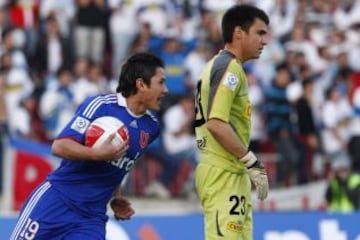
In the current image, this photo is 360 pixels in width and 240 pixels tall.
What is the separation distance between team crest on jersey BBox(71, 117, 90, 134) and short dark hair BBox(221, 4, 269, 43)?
1.36m

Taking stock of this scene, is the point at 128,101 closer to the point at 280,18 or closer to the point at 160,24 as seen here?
the point at 160,24

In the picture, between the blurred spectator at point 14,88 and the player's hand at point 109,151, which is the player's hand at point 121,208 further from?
the blurred spectator at point 14,88

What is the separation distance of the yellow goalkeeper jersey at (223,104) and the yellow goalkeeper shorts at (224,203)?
8 centimetres

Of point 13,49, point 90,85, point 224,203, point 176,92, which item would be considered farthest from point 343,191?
point 224,203

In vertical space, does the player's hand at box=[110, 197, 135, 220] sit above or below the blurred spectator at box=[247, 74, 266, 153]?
below

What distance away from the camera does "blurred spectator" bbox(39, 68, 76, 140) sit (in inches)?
648

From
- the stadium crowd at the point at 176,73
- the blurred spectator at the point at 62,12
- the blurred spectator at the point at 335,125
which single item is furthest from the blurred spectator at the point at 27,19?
the blurred spectator at the point at 335,125

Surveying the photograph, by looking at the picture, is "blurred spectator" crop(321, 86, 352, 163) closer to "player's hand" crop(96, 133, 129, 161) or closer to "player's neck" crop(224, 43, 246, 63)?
"player's neck" crop(224, 43, 246, 63)

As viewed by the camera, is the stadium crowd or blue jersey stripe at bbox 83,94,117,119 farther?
the stadium crowd

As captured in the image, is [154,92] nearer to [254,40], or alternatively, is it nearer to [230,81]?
[230,81]

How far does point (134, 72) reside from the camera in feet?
27.6

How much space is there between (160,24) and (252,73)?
6.14 feet

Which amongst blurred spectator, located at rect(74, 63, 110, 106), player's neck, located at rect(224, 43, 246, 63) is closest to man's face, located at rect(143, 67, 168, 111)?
player's neck, located at rect(224, 43, 246, 63)

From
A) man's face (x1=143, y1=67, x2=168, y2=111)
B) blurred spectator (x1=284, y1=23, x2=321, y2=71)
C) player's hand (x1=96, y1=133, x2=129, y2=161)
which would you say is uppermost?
blurred spectator (x1=284, y1=23, x2=321, y2=71)
